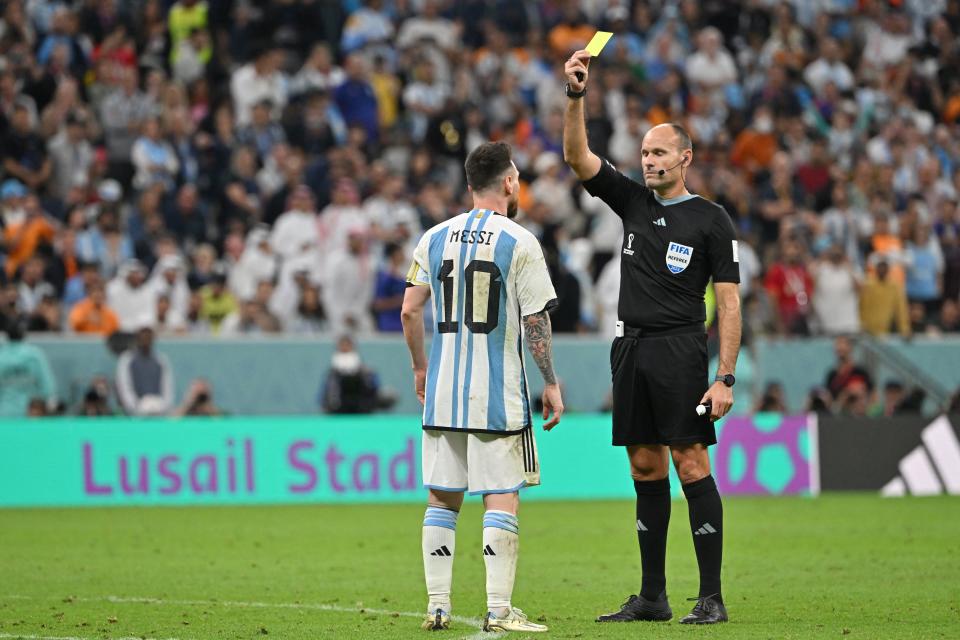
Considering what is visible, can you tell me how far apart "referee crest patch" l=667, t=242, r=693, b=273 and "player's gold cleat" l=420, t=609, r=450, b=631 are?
2135 millimetres

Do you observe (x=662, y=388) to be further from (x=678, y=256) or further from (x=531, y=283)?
(x=531, y=283)

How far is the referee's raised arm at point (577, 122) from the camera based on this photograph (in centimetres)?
802

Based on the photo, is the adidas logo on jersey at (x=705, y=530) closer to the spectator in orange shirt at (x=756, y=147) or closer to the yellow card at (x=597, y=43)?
the yellow card at (x=597, y=43)

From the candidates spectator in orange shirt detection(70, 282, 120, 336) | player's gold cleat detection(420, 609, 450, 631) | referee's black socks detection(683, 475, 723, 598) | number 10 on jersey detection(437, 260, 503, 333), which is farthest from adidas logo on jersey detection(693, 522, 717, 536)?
spectator in orange shirt detection(70, 282, 120, 336)

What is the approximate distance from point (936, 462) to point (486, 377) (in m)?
12.7

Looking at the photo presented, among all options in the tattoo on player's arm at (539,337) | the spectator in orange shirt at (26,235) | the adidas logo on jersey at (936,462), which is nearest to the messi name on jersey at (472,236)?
the tattoo on player's arm at (539,337)

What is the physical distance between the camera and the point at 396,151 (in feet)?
74.0

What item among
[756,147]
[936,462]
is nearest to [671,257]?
[936,462]

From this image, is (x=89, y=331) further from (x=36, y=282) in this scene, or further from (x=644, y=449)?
(x=644, y=449)

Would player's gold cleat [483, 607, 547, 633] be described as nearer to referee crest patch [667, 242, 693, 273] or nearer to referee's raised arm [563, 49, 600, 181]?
referee crest patch [667, 242, 693, 273]

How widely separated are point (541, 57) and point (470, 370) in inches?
686

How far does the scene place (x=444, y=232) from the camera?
8.00m

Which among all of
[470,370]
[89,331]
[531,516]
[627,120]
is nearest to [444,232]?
[470,370]

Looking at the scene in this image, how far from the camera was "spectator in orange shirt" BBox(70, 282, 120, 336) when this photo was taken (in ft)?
62.1
